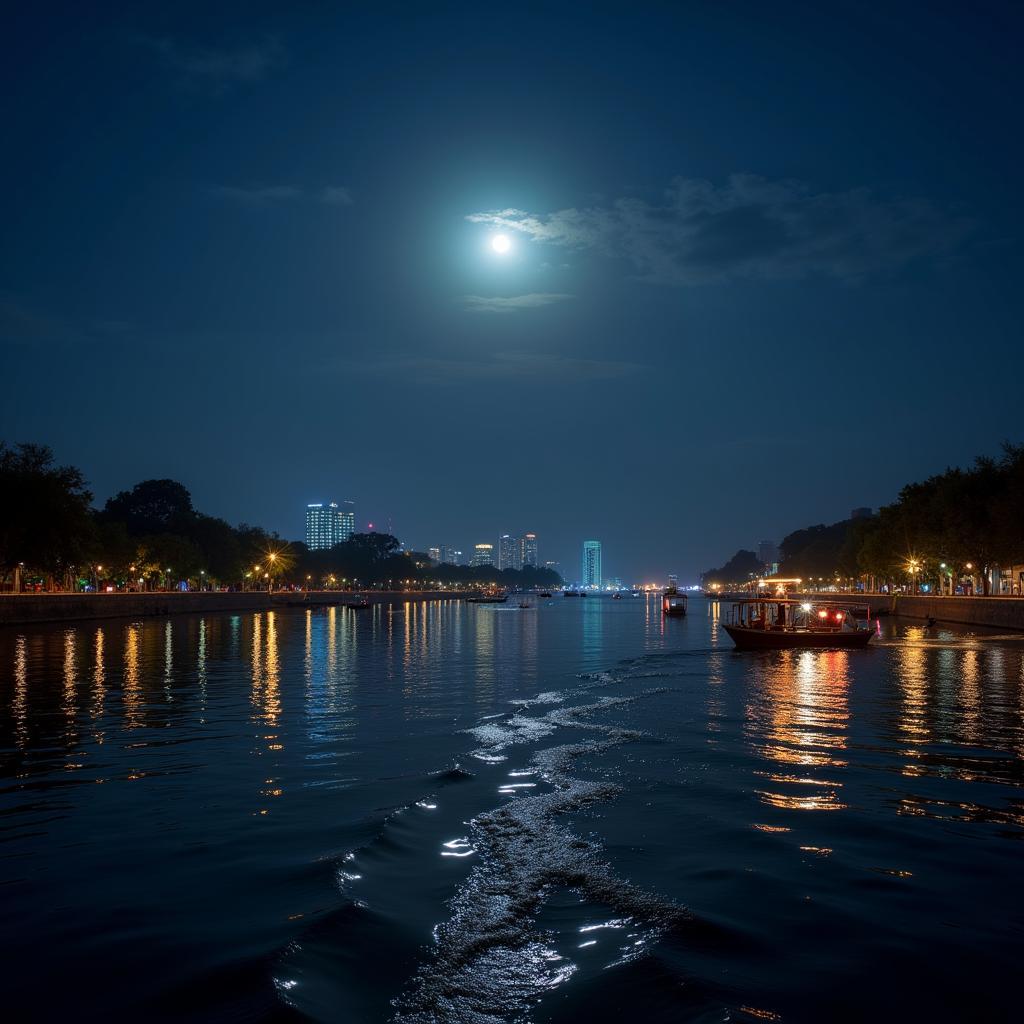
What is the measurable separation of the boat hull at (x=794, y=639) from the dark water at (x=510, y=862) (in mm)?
29189

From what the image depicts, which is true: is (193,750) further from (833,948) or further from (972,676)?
(972,676)

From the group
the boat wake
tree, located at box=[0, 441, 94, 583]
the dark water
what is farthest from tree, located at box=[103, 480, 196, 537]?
the boat wake

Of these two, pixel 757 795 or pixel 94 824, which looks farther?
pixel 757 795

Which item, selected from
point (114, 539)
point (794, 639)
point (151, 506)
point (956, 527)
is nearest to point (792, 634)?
point (794, 639)

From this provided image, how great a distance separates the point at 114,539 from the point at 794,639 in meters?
97.2

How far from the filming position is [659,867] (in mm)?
11930

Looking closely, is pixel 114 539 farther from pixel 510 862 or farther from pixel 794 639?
pixel 510 862

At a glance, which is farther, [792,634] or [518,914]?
[792,634]

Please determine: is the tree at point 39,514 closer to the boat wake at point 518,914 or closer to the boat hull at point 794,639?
the boat hull at point 794,639

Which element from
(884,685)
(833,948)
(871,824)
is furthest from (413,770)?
(884,685)

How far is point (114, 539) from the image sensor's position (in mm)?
120750

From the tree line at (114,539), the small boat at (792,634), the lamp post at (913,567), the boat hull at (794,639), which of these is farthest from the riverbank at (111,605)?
the lamp post at (913,567)

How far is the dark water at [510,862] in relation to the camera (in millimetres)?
8352

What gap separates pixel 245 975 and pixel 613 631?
3118 inches
